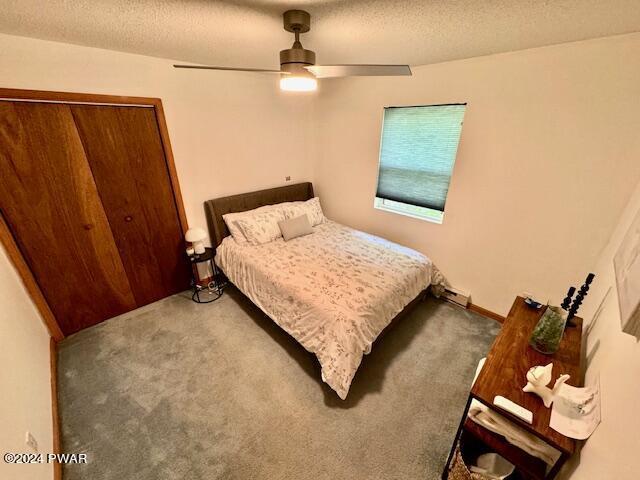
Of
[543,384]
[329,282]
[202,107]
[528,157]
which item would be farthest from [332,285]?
[202,107]

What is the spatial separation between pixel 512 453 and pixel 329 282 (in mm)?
1390

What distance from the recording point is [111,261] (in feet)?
7.88

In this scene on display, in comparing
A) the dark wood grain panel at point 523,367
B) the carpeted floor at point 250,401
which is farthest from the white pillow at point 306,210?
the dark wood grain panel at point 523,367

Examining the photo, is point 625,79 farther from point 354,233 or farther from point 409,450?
point 409,450

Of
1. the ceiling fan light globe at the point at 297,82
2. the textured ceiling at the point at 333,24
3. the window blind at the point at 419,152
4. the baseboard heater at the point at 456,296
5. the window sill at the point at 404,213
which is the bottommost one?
the baseboard heater at the point at 456,296

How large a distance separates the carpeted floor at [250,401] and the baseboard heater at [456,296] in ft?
0.68

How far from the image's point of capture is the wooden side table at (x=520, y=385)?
972mm

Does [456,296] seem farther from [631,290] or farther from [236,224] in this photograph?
[236,224]

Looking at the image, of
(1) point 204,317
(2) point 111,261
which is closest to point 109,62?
(2) point 111,261

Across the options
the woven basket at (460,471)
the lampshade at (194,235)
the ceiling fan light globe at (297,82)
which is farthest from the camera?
the lampshade at (194,235)

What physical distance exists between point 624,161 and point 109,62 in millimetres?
3921

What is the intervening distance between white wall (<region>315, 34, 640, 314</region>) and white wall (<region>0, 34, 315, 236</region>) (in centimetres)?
95

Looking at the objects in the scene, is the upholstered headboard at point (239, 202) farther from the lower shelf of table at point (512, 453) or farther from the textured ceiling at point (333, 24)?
the lower shelf of table at point (512, 453)

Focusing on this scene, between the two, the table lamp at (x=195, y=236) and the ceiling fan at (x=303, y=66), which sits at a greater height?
the ceiling fan at (x=303, y=66)
